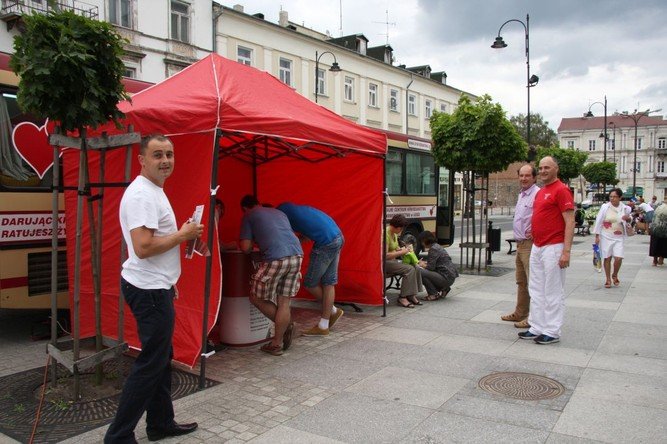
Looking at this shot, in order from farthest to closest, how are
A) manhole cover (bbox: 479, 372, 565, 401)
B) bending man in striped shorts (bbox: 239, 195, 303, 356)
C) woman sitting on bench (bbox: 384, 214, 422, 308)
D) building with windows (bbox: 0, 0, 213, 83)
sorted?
building with windows (bbox: 0, 0, 213, 83)
woman sitting on bench (bbox: 384, 214, 422, 308)
bending man in striped shorts (bbox: 239, 195, 303, 356)
manhole cover (bbox: 479, 372, 565, 401)

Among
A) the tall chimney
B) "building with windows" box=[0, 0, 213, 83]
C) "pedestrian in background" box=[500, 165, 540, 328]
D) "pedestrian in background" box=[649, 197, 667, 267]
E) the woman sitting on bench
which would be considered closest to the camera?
"pedestrian in background" box=[500, 165, 540, 328]

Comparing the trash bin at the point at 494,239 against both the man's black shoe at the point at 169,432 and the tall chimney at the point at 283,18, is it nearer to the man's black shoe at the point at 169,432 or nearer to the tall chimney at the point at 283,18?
the man's black shoe at the point at 169,432

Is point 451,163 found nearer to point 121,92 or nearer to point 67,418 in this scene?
point 121,92

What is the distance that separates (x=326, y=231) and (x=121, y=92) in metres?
2.72

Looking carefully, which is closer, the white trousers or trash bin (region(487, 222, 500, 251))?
the white trousers

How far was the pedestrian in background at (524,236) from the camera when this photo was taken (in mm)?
6898

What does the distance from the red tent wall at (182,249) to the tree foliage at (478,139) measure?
288 inches

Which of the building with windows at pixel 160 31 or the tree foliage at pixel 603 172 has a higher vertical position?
the building with windows at pixel 160 31

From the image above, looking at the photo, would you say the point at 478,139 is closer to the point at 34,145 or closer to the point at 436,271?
the point at 436,271

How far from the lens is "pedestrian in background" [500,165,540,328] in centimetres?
690

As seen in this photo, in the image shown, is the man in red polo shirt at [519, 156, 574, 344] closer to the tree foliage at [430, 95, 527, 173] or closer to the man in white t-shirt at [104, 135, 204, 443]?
the man in white t-shirt at [104, 135, 204, 443]

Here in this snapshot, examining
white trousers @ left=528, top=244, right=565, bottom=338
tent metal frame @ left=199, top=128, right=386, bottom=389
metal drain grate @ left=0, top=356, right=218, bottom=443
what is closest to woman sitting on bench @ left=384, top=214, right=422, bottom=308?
tent metal frame @ left=199, top=128, right=386, bottom=389

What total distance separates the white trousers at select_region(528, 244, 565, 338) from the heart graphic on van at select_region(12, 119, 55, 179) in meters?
5.83

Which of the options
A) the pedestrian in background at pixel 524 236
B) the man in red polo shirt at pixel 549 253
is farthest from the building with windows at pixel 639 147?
the man in red polo shirt at pixel 549 253
